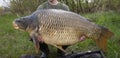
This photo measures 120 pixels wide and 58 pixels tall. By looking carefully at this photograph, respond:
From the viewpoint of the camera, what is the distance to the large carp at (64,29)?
383 cm

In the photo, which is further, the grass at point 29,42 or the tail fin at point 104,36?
the grass at point 29,42

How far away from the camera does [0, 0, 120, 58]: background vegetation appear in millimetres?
5352

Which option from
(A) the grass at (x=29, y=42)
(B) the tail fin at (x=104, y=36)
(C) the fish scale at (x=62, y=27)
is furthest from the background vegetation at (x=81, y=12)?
(C) the fish scale at (x=62, y=27)

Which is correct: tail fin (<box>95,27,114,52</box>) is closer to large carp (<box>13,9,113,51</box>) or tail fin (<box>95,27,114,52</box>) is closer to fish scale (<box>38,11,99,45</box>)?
large carp (<box>13,9,113,51</box>)

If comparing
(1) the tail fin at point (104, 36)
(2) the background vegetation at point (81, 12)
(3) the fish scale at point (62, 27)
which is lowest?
(2) the background vegetation at point (81, 12)

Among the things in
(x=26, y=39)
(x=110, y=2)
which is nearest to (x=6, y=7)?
(x=110, y=2)

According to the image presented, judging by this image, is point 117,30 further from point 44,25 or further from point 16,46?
point 44,25

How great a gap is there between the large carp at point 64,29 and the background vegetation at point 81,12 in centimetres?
110

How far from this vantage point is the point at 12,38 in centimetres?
629

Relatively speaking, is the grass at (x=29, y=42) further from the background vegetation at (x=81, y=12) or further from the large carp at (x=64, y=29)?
the large carp at (x=64, y=29)

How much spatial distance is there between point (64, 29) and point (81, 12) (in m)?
4.68

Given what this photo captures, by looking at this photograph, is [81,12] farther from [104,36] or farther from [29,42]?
[104,36]

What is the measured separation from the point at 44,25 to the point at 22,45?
77.6 inches

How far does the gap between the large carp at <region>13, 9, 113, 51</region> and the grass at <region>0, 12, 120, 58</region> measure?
3.62ft
